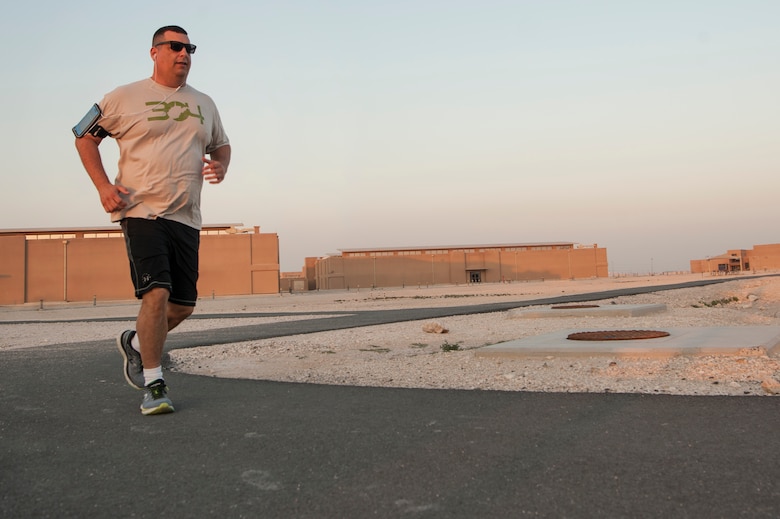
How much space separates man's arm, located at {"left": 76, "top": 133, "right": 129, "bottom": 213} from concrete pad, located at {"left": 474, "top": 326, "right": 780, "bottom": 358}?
13.4 feet

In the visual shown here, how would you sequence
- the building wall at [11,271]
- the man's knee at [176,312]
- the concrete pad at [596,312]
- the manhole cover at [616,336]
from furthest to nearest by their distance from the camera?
the building wall at [11,271] < the concrete pad at [596,312] < the manhole cover at [616,336] < the man's knee at [176,312]

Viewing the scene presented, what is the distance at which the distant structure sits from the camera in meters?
75.2

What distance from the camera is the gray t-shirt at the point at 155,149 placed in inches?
165

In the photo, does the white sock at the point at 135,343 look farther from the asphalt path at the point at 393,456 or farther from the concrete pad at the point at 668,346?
the concrete pad at the point at 668,346

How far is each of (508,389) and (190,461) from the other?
8.81ft

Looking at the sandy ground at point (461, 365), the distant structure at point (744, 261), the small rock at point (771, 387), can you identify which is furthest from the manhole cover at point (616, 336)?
the distant structure at point (744, 261)

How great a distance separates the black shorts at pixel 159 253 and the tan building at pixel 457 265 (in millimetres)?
63485

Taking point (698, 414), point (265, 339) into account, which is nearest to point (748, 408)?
point (698, 414)

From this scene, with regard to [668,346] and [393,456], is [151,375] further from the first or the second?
[668,346]

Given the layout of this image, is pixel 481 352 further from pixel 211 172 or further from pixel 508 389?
pixel 211 172

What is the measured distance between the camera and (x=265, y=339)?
10.6 metres

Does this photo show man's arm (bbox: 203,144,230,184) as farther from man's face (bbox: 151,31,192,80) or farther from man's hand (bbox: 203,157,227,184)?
man's face (bbox: 151,31,192,80)

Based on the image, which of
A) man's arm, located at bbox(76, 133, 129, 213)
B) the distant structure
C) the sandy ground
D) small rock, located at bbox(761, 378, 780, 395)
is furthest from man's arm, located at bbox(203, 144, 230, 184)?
the distant structure

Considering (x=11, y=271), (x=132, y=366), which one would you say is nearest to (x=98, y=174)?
(x=132, y=366)
